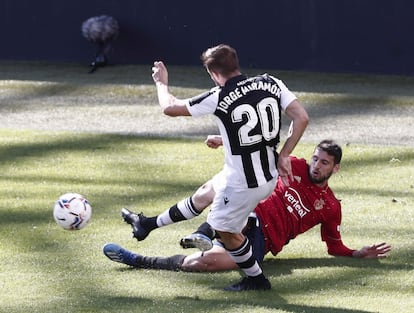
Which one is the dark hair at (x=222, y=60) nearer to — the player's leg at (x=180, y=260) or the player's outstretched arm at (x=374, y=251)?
the player's leg at (x=180, y=260)

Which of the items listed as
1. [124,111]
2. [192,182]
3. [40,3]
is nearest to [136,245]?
[192,182]

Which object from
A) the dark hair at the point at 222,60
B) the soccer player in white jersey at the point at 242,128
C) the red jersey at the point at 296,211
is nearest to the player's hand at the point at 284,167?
the soccer player in white jersey at the point at 242,128

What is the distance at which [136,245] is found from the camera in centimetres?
922

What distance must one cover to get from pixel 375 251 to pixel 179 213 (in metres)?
1.53

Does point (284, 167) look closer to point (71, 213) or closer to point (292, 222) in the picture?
point (292, 222)

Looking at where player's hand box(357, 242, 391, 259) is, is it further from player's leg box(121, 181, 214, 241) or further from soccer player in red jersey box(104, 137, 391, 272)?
player's leg box(121, 181, 214, 241)

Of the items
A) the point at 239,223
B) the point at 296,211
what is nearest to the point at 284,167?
the point at 239,223

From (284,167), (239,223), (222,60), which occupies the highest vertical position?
(222,60)

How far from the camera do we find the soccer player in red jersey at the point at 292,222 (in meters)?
8.32

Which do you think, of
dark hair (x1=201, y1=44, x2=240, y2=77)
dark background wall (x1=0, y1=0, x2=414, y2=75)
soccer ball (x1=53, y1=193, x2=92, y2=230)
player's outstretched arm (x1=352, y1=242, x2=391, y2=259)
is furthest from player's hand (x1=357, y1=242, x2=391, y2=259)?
dark background wall (x1=0, y1=0, x2=414, y2=75)

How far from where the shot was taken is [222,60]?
292 inches

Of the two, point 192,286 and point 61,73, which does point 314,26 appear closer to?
point 61,73

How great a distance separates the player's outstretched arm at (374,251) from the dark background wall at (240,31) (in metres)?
9.57

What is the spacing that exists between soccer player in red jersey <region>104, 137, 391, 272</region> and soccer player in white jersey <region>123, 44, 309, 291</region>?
681mm
